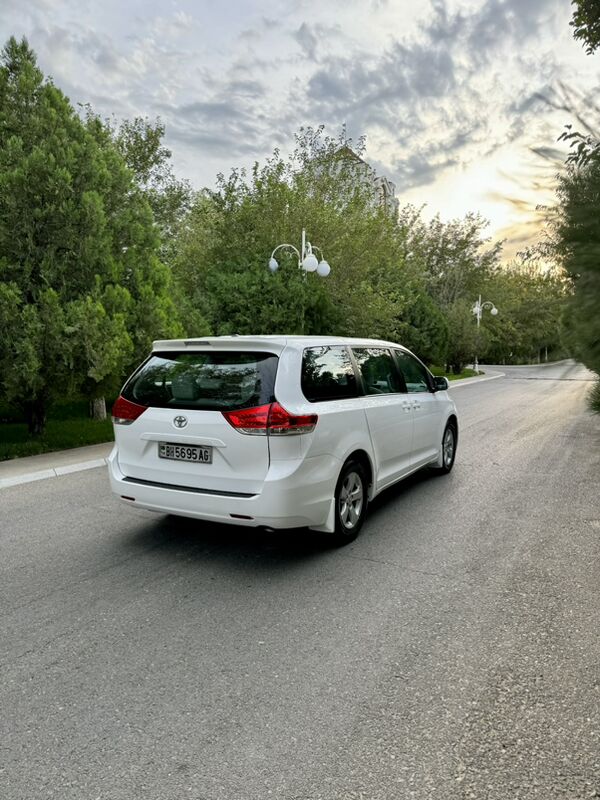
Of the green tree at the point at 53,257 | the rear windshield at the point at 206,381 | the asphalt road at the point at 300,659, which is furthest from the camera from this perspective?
the green tree at the point at 53,257

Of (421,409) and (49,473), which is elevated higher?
(421,409)

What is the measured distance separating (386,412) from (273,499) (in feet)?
6.08

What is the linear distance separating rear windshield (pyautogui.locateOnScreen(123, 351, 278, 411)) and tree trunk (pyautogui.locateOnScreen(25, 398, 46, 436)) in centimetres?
570

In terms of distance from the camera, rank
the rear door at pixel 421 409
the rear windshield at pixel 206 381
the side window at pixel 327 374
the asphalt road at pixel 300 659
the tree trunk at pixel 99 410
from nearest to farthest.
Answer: the asphalt road at pixel 300 659 < the rear windshield at pixel 206 381 < the side window at pixel 327 374 < the rear door at pixel 421 409 < the tree trunk at pixel 99 410

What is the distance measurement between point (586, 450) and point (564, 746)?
306 inches

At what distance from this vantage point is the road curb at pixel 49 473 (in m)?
6.78

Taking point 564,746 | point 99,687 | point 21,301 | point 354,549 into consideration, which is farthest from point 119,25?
point 564,746

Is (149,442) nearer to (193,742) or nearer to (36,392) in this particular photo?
(193,742)

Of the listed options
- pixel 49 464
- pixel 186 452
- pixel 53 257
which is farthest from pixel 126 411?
pixel 53 257

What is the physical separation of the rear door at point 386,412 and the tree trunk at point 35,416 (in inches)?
252

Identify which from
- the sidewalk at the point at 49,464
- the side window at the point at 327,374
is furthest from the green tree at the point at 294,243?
the side window at the point at 327,374

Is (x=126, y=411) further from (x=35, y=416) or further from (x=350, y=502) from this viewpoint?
(x=35, y=416)

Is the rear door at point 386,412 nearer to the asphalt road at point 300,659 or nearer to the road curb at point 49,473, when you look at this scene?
the asphalt road at point 300,659

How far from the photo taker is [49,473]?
286 inches
